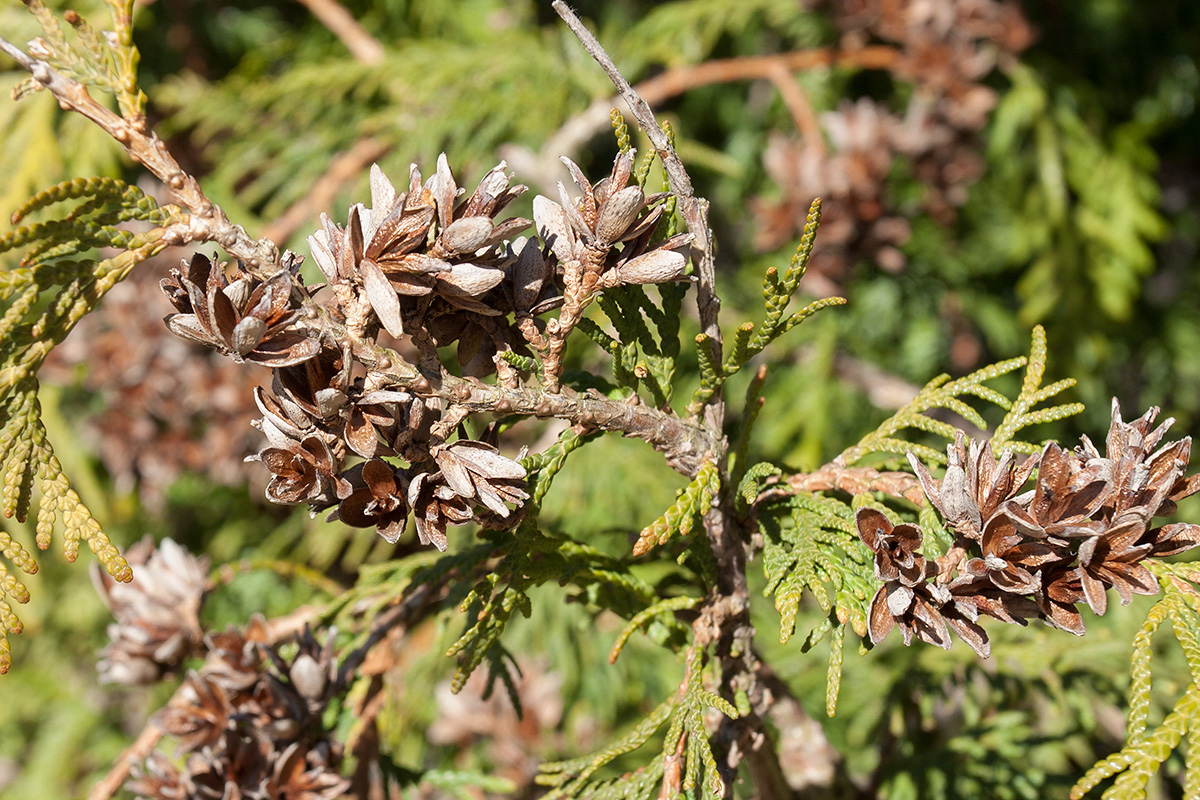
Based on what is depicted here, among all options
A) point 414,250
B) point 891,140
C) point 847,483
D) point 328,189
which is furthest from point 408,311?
point 891,140

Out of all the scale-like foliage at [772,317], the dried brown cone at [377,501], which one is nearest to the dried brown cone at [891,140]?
Answer: the scale-like foliage at [772,317]

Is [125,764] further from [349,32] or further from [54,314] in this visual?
[349,32]

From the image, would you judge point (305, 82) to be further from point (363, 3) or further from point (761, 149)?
point (761, 149)

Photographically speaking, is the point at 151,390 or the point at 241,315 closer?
the point at 241,315

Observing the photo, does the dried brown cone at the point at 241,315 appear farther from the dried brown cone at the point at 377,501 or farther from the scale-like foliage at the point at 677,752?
the scale-like foliage at the point at 677,752

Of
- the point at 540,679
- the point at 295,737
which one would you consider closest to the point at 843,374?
the point at 540,679

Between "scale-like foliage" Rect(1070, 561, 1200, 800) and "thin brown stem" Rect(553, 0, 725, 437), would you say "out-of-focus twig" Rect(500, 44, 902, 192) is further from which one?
"scale-like foliage" Rect(1070, 561, 1200, 800)

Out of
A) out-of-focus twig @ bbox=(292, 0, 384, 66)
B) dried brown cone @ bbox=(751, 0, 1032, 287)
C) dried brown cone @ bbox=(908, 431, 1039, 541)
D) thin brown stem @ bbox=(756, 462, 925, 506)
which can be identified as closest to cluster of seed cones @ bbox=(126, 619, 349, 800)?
thin brown stem @ bbox=(756, 462, 925, 506)

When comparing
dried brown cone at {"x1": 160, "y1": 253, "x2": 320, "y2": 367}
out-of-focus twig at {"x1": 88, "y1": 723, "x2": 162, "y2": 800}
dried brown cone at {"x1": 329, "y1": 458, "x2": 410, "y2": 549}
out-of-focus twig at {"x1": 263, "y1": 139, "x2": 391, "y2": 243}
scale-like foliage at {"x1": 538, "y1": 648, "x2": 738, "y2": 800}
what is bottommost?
out-of-focus twig at {"x1": 88, "y1": 723, "x2": 162, "y2": 800}
